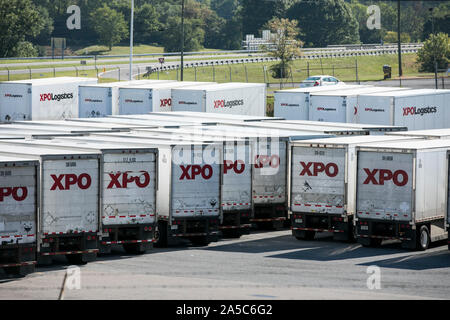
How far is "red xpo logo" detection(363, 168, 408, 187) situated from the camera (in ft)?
93.4

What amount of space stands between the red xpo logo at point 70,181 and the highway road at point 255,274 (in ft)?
6.92

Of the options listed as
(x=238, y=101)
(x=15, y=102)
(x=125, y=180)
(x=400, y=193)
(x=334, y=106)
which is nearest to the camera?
(x=125, y=180)

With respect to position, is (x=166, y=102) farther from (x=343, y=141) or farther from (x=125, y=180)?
(x=125, y=180)

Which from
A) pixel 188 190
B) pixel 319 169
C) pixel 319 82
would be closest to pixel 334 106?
pixel 319 169

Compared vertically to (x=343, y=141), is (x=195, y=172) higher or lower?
lower

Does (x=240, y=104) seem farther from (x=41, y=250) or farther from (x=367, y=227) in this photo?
(x=41, y=250)

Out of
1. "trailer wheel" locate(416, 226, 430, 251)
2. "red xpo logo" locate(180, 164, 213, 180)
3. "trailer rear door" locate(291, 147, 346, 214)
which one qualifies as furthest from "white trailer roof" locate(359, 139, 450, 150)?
"red xpo logo" locate(180, 164, 213, 180)

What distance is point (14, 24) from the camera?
115062 millimetres

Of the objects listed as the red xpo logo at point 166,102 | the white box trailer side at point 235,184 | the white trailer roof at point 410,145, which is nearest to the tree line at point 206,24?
the red xpo logo at point 166,102

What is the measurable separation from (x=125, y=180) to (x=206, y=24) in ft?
434

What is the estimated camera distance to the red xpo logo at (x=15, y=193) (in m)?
23.8

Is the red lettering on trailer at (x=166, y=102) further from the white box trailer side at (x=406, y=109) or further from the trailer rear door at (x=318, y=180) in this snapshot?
the trailer rear door at (x=318, y=180)

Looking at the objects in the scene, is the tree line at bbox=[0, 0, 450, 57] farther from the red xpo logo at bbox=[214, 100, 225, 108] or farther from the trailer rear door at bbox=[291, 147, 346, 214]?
the trailer rear door at bbox=[291, 147, 346, 214]

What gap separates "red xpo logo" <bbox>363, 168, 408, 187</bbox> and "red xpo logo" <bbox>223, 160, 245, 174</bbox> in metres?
3.95
